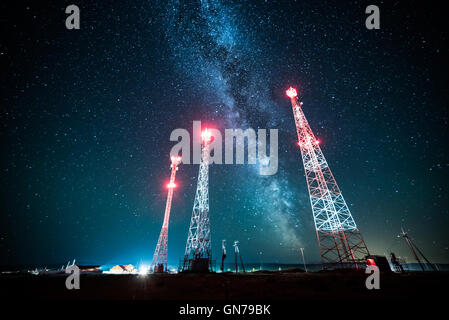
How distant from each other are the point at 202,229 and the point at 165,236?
9476 millimetres

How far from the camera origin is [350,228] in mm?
26000

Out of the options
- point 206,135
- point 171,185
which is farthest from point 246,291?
point 171,185

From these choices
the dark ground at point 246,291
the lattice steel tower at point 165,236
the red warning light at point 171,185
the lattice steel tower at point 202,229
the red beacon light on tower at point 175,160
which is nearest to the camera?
the dark ground at point 246,291

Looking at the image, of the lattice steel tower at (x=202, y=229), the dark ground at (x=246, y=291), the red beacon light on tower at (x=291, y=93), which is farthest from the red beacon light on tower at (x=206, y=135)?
the dark ground at (x=246, y=291)

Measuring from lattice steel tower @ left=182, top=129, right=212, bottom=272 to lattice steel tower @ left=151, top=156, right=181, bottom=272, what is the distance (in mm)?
6022

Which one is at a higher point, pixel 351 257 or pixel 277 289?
pixel 277 289

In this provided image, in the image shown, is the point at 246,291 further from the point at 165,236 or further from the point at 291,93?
the point at 291,93

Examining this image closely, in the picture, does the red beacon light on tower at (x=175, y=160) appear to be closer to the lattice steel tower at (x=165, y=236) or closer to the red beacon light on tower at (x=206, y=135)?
the lattice steel tower at (x=165, y=236)

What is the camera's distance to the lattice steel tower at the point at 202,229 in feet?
74.7

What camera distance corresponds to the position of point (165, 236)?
34.1 meters

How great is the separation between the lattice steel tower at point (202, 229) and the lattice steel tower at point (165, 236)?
602 cm
